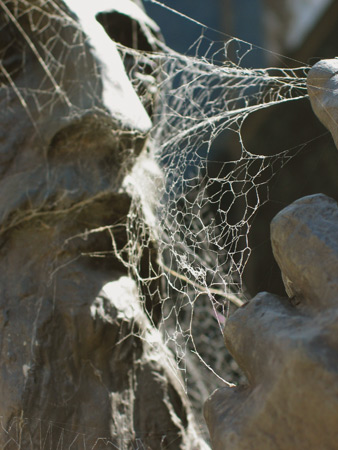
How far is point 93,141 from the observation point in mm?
1134

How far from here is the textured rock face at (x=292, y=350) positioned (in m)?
0.63

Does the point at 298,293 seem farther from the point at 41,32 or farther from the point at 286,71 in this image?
the point at 41,32

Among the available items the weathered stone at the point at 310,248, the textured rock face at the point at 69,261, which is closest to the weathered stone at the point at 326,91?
the weathered stone at the point at 310,248

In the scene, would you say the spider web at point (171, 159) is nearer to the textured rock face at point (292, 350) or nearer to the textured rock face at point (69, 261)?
the textured rock face at point (69, 261)

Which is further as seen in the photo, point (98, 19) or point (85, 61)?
point (98, 19)

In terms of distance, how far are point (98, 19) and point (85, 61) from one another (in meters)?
0.19

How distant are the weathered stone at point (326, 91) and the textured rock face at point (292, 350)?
10cm

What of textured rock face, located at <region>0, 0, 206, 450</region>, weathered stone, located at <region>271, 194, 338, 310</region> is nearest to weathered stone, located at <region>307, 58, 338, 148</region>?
weathered stone, located at <region>271, 194, 338, 310</region>

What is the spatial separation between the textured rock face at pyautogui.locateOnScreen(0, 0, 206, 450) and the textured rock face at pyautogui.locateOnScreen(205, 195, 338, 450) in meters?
0.40

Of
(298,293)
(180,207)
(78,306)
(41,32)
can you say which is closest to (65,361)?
(78,306)

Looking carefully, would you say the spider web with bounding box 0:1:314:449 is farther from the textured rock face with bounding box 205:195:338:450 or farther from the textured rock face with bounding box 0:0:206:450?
the textured rock face with bounding box 205:195:338:450

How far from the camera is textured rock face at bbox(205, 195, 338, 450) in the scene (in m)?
0.63

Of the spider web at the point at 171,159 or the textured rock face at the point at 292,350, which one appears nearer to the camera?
the textured rock face at the point at 292,350

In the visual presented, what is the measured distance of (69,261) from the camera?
114 centimetres
